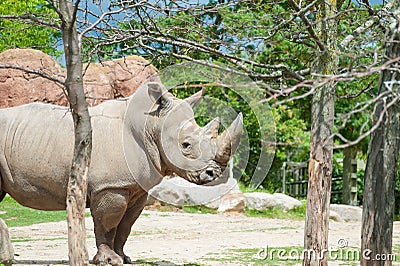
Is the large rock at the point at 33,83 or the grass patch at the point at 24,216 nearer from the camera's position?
the grass patch at the point at 24,216

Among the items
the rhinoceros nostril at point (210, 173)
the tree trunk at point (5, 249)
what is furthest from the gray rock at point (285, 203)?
the tree trunk at point (5, 249)

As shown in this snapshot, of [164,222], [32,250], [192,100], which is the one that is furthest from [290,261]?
[164,222]

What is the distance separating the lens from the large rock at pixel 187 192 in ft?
52.3

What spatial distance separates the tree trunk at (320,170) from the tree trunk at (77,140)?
2089mm

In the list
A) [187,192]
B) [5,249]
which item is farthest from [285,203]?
[5,249]

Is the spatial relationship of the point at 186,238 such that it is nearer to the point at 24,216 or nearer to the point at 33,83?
the point at 24,216

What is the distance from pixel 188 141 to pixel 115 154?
31.0 inches

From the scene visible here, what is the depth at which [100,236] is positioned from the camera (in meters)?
7.59

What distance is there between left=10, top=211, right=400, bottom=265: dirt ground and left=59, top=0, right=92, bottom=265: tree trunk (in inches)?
95.7

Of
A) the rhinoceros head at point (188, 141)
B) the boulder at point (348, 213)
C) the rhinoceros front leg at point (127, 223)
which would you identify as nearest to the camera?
the rhinoceros head at point (188, 141)

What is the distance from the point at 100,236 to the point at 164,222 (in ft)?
21.4

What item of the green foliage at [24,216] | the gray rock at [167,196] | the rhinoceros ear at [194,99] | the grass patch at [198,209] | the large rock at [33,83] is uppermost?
the large rock at [33,83]

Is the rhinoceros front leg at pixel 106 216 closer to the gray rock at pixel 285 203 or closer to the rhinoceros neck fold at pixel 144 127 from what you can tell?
the rhinoceros neck fold at pixel 144 127

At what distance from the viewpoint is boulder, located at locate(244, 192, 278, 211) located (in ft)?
56.4
